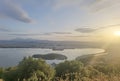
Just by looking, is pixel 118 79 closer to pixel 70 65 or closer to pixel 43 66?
pixel 43 66

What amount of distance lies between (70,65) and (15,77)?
7321mm

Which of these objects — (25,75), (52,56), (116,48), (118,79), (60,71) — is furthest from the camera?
(116,48)

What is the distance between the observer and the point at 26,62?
28906 mm

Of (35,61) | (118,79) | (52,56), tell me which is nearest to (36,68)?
(35,61)

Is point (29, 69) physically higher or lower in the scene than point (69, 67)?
higher

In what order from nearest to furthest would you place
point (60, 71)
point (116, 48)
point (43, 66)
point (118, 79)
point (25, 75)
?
point (118, 79), point (25, 75), point (43, 66), point (60, 71), point (116, 48)

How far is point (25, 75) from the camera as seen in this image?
27297 mm

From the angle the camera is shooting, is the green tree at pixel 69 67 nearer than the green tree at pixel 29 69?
No

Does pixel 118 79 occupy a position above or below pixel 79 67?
above

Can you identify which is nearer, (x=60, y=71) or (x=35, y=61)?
(x=35, y=61)

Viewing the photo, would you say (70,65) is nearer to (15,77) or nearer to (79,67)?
(79,67)

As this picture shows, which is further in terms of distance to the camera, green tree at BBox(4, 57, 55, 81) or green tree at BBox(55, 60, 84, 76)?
green tree at BBox(55, 60, 84, 76)

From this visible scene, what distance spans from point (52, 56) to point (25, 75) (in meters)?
115

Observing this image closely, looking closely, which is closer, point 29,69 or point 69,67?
point 29,69
